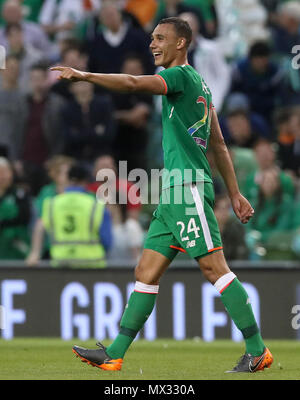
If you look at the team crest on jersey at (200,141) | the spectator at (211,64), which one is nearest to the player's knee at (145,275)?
the team crest on jersey at (200,141)

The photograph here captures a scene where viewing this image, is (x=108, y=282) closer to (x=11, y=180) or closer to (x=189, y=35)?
(x=11, y=180)

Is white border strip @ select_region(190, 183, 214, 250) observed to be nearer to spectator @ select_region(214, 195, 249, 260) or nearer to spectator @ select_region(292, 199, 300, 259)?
spectator @ select_region(214, 195, 249, 260)

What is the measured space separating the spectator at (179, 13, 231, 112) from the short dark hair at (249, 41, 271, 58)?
43cm

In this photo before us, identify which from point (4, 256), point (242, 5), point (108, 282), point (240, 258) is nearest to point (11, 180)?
point (4, 256)

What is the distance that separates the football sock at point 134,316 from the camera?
694 cm

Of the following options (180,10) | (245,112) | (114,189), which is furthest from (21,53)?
(245,112)

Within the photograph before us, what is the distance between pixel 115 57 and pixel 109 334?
15.8ft

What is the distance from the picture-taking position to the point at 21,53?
48.6 ft

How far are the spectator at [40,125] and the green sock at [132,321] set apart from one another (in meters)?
7.29

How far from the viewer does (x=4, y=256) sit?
1285 centimetres

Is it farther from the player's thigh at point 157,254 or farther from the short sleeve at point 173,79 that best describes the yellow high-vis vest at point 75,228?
the short sleeve at point 173,79

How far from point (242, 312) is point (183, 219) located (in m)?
0.73

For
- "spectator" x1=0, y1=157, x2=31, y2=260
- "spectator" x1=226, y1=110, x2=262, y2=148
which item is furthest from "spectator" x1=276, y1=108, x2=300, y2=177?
"spectator" x1=0, y1=157, x2=31, y2=260
